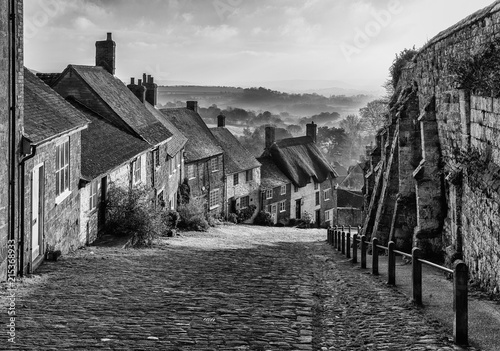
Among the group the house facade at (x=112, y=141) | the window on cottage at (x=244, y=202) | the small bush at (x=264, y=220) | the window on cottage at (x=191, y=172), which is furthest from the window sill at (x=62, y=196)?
the small bush at (x=264, y=220)

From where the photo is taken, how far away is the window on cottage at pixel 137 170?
23.5 m

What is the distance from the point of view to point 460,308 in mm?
7109

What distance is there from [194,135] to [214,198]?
4.44 metres

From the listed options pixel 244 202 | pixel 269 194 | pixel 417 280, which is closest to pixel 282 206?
pixel 269 194

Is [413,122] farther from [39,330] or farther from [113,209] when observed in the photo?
[39,330]

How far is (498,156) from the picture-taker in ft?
31.1

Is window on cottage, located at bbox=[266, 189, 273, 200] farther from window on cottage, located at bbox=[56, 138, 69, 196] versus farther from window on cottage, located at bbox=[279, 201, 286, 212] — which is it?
window on cottage, located at bbox=[56, 138, 69, 196]

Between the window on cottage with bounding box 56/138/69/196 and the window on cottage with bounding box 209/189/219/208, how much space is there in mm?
25269

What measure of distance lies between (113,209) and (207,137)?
75.5 ft

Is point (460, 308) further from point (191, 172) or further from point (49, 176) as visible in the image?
point (191, 172)

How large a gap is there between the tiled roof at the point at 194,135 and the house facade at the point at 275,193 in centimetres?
688

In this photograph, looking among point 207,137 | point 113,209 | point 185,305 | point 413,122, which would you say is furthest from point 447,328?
point 207,137

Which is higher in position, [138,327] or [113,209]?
[113,209]

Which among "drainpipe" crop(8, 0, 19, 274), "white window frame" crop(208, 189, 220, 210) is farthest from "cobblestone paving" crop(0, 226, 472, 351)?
"white window frame" crop(208, 189, 220, 210)
